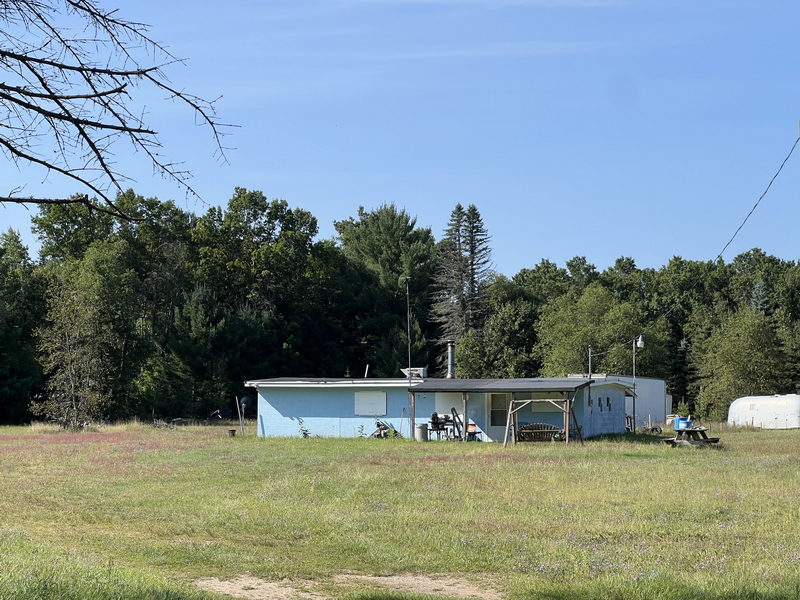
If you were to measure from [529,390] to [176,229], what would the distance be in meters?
36.2

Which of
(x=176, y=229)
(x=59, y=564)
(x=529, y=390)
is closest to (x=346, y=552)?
(x=59, y=564)

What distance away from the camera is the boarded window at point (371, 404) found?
36.0 meters

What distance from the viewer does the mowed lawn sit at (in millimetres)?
9039

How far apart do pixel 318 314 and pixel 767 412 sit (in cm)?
3113

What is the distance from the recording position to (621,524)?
A: 13406 millimetres

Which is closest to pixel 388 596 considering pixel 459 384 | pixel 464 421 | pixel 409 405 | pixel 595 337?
pixel 459 384

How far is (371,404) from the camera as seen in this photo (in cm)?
3609

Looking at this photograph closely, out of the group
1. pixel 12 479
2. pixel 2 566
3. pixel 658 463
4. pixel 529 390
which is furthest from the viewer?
pixel 529 390

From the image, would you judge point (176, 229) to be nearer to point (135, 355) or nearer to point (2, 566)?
point (135, 355)

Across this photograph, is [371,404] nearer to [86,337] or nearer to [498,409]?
[498,409]

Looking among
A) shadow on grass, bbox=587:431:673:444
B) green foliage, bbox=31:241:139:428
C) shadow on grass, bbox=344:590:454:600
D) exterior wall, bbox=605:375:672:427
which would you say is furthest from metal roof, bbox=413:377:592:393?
shadow on grass, bbox=344:590:454:600

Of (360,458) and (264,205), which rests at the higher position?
(264,205)

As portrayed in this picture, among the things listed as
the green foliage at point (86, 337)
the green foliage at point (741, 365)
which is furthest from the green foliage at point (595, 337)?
the green foliage at point (86, 337)

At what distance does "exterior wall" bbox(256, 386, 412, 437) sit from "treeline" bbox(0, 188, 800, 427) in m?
11.8
